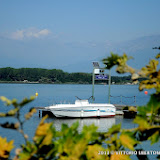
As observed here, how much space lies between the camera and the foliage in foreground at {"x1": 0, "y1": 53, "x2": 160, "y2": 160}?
1.60m

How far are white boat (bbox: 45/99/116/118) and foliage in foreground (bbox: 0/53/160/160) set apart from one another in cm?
3308

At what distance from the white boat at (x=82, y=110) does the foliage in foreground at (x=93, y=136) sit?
33.1 metres

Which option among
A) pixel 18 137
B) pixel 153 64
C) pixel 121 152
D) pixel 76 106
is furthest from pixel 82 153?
pixel 76 106

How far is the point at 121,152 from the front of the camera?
6.91 ft

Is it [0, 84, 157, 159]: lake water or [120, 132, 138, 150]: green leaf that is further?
[0, 84, 157, 159]: lake water

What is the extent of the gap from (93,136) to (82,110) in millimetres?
33884

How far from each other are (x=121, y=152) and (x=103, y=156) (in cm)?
11

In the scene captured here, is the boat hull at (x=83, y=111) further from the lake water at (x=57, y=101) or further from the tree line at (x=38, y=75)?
the tree line at (x=38, y=75)

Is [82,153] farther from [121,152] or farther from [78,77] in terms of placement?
[78,77]

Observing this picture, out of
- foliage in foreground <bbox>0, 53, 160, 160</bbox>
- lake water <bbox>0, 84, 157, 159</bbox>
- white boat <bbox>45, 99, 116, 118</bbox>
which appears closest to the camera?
foliage in foreground <bbox>0, 53, 160, 160</bbox>

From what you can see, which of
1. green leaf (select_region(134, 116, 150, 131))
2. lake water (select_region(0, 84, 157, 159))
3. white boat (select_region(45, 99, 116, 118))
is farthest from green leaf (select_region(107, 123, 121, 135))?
white boat (select_region(45, 99, 116, 118))

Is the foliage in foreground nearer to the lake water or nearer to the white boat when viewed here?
the lake water

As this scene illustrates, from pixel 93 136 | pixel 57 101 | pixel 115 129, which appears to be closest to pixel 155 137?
pixel 115 129

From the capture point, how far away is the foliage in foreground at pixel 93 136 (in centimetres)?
160
